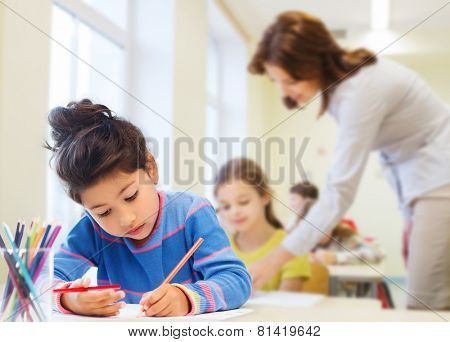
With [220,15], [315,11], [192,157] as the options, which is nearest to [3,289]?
[192,157]

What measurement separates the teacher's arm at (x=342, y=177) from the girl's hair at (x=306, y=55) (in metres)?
0.05

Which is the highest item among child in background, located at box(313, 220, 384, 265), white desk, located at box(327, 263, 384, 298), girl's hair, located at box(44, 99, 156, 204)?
girl's hair, located at box(44, 99, 156, 204)

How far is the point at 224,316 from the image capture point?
1.25 feet

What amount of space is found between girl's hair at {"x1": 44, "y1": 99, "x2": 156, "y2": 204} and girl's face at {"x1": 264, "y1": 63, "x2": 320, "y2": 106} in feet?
1.44

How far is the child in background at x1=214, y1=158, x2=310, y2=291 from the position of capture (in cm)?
63

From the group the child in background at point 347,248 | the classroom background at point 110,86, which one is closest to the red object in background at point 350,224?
the child in background at point 347,248

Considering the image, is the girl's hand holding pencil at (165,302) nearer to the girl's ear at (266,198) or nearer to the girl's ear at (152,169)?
the girl's ear at (152,169)

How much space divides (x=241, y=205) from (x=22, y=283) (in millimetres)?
445

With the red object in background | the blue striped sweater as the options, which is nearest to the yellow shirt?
the blue striped sweater

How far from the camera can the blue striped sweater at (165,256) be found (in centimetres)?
39

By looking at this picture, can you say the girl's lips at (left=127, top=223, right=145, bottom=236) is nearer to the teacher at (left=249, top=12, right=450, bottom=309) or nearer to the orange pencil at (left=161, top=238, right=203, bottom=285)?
the orange pencil at (left=161, top=238, right=203, bottom=285)

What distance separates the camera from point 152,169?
1.27 feet

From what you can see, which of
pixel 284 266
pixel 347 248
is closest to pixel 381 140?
pixel 284 266
